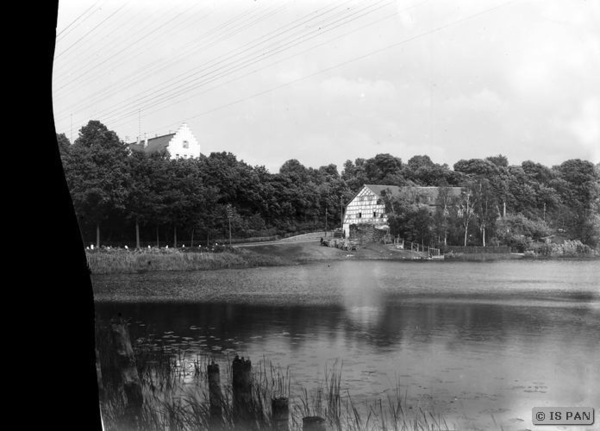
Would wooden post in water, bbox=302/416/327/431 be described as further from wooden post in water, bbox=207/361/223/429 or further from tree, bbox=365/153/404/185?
tree, bbox=365/153/404/185

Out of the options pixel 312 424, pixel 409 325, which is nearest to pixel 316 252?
pixel 409 325

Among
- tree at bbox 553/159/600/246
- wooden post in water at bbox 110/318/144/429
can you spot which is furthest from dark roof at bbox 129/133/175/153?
tree at bbox 553/159/600/246

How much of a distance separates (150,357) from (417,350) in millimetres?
1067

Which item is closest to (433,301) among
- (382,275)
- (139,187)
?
(382,275)

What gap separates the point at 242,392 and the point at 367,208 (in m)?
0.84

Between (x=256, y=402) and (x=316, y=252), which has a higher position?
(x=316, y=252)

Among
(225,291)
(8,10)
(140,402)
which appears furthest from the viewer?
(225,291)

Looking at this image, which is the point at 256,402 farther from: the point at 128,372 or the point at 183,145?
the point at 183,145

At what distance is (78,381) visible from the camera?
1478 millimetres

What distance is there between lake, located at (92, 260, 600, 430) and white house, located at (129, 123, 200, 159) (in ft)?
1.81

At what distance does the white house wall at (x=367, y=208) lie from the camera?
2.07 meters

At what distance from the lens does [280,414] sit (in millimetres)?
1673

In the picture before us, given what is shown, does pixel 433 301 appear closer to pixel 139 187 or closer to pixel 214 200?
pixel 214 200

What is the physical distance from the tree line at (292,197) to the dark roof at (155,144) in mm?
29
